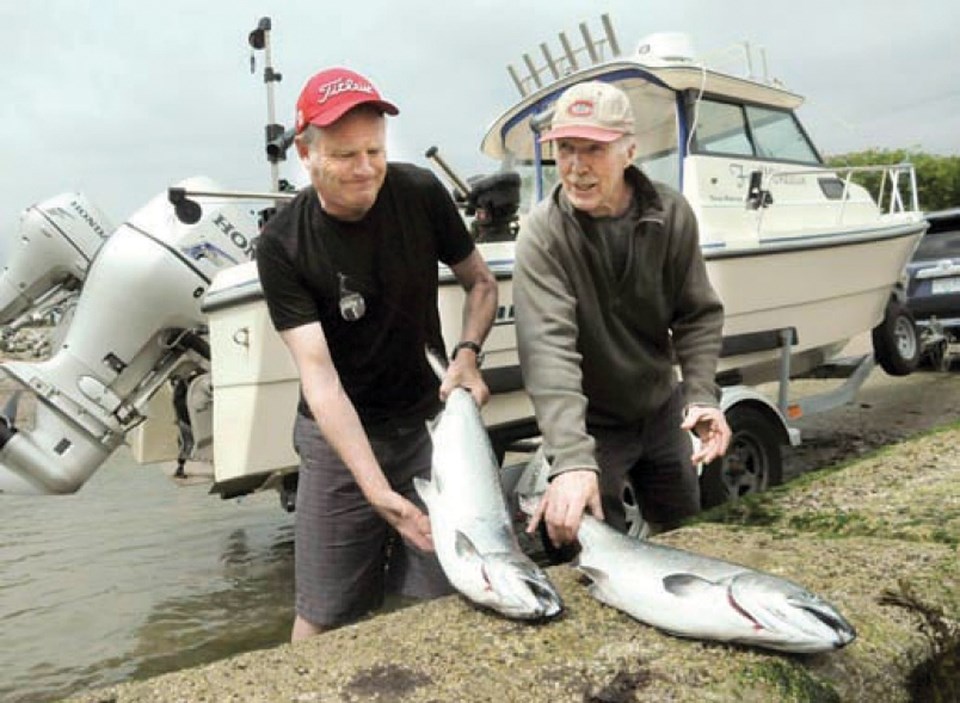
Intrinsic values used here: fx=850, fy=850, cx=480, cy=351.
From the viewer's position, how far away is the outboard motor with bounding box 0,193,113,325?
490 centimetres

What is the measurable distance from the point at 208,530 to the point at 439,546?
17.9ft

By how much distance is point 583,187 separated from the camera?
2.48 meters

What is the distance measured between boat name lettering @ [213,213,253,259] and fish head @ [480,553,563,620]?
10.6 ft

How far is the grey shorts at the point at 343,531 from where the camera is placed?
271cm

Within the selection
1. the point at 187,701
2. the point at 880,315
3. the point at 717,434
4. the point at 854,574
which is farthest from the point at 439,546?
the point at 880,315

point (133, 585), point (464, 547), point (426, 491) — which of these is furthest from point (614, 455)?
point (133, 585)

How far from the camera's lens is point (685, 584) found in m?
1.86

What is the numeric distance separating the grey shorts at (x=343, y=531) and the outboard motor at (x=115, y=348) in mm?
2086

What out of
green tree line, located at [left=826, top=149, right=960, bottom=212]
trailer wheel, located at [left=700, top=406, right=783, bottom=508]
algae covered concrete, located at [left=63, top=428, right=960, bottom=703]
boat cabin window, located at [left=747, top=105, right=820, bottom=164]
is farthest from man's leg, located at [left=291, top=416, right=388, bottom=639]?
green tree line, located at [left=826, top=149, right=960, bottom=212]

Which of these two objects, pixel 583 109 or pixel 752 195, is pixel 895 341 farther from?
pixel 583 109

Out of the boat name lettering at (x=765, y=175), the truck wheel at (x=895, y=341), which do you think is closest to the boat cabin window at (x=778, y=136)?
the boat name lettering at (x=765, y=175)

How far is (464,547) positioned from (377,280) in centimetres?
87

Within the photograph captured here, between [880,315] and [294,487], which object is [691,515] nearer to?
[294,487]

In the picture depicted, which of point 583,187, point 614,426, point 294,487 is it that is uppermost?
point 583,187
